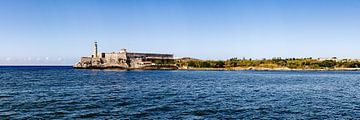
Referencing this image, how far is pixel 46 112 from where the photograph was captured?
32.9 meters

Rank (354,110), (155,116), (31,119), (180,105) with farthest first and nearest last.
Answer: (180,105), (354,110), (155,116), (31,119)

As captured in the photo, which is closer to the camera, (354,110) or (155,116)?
(155,116)

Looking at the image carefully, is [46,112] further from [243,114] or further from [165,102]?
[243,114]

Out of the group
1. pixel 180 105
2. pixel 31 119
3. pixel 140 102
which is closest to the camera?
pixel 31 119

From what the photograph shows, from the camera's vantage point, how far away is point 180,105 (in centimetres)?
3856

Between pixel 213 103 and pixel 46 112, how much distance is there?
54.5ft

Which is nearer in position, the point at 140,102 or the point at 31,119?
the point at 31,119

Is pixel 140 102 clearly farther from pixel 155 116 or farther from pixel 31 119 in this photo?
pixel 31 119

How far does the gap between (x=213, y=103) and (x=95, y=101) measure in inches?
494

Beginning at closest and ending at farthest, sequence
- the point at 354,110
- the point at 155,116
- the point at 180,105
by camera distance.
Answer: the point at 155,116 < the point at 354,110 < the point at 180,105

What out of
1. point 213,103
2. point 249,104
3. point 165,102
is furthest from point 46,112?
point 249,104

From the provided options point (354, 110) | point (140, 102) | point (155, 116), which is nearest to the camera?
point (155, 116)

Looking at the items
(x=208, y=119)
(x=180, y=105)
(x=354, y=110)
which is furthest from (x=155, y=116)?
(x=354, y=110)

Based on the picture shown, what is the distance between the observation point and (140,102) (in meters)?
41.1
